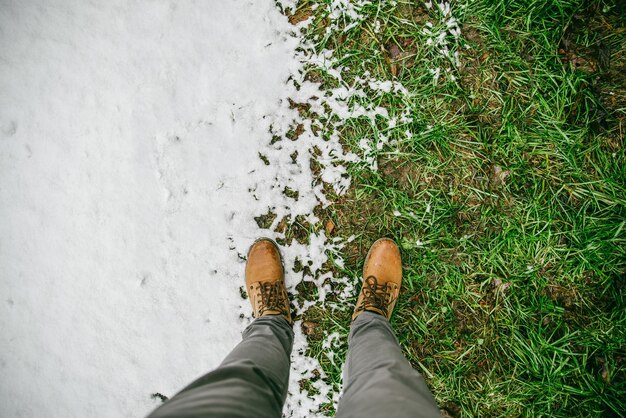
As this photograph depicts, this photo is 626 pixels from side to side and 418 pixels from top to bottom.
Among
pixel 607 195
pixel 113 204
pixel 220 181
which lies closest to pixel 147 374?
pixel 113 204

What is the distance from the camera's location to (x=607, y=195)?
1.60 metres

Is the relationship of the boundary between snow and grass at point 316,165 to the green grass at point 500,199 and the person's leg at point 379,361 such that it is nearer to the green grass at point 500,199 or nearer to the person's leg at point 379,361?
the green grass at point 500,199

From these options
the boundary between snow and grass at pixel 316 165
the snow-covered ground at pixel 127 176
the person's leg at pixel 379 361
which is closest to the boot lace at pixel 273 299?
the boundary between snow and grass at pixel 316 165

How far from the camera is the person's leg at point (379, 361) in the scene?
1031 millimetres

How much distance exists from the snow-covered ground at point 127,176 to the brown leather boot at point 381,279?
51 centimetres

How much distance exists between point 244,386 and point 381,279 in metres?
0.85

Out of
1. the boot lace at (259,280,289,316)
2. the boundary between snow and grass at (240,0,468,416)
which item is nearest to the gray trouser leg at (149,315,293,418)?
the boot lace at (259,280,289,316)

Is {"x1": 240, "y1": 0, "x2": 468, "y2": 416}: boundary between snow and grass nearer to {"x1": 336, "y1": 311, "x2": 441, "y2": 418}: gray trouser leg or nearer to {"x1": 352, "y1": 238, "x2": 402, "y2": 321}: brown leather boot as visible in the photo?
{"x1": 352, "y1": 238, "x2": 402, "y2": 321}: brown leather boot

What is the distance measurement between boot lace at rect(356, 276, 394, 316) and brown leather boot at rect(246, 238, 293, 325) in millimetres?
421

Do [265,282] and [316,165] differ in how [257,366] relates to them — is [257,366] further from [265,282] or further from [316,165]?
[316,165]

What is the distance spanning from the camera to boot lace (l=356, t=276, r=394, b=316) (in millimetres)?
1644

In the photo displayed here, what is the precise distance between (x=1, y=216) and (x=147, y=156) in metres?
0.86

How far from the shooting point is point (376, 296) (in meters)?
1.65

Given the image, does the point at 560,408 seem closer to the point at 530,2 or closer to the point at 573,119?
the point at 573,119
